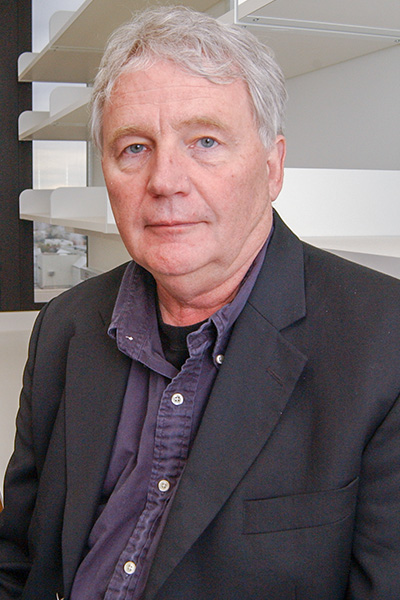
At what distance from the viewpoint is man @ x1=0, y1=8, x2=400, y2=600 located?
813 mm

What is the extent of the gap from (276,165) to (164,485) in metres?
0.50

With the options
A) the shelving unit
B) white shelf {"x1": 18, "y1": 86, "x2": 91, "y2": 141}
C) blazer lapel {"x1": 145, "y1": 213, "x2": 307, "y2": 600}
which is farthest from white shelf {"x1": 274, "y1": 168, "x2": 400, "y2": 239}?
white shelf {"x1": 18, "y1": 86, "x2": 91, "y2": 141}

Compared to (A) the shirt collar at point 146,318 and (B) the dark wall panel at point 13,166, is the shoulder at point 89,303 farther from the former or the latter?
(B) the dark wall panel at point 13,166

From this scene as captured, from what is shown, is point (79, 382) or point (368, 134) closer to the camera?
point (79, 382)

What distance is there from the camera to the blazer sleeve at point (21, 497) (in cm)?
113

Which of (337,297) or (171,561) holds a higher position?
(337,297)

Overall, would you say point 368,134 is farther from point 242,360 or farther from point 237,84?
point 242,360

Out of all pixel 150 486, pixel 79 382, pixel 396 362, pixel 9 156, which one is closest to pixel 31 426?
pixel 79 382

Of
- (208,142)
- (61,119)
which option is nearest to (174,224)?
(208,142)

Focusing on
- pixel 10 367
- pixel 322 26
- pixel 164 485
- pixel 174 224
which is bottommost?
pixel 10 367

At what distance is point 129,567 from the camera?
89 cm

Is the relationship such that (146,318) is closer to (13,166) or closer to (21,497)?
(21,497)

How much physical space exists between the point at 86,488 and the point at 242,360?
0.31 meters

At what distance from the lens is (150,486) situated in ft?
3.02
